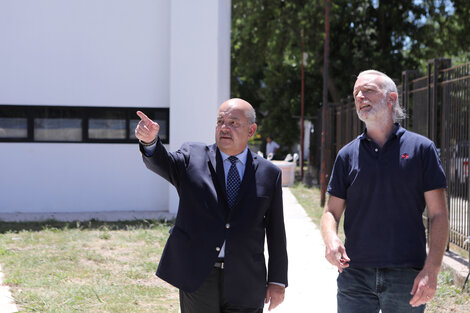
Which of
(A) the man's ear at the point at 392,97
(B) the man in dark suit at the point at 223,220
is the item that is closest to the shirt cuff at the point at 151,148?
(B) the man in dark suit at the point at 223,220

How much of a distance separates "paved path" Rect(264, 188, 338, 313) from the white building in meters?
3.09

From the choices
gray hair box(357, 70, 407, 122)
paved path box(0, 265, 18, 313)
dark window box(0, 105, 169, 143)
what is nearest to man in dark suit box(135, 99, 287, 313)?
gray hair box(357, 70, 407, 122)

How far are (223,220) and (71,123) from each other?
9.81m

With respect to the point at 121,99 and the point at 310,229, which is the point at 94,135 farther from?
the point at 310,229

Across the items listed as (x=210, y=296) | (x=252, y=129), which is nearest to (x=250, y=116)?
(x=252, y=129)

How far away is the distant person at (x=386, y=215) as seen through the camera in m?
3.03

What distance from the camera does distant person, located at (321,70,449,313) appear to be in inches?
119

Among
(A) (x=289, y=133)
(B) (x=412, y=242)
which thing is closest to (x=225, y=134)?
(B) (x=412, y=242)

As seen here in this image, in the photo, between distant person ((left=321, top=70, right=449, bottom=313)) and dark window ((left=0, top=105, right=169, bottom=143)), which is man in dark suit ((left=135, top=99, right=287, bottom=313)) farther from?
dark window ((left=0, top=105, right=169, bottom=143))

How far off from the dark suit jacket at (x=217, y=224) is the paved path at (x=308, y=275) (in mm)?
2748

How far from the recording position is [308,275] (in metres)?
7.24

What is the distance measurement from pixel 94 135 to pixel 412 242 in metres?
10.0

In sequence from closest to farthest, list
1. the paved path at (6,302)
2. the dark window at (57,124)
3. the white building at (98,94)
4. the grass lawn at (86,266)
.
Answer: the paved path at (6,302)
the grass lawn at (86,266)
the white building at (98,94)
the dark window at (57,124)

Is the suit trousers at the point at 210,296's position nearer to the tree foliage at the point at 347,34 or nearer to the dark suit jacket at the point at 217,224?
the dark suit jacket at the point at 217,224
